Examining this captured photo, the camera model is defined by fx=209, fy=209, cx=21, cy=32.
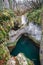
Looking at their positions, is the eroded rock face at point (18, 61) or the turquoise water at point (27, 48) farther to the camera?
the turquoise water at point (27, 48)

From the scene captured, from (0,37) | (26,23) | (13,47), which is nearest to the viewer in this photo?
(0,37)

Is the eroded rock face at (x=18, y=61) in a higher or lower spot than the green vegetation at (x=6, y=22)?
lower

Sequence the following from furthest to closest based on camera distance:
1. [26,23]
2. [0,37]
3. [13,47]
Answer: [26,23]
[13,47]
[0,37]

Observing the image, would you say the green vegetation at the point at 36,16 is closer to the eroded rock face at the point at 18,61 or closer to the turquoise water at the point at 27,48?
the turquoise water at the point at 27,48

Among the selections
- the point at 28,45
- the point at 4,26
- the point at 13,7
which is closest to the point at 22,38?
the point at 28,45

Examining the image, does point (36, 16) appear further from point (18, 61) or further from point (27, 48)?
point (18, 61)

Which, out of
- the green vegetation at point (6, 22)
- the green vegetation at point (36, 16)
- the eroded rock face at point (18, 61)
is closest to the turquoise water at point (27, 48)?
the green vegetation at point (6, 22)

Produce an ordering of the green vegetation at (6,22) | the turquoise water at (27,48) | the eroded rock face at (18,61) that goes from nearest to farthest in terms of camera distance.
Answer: the eroded rock face at (18,61)
the green vegetation at (6,22)
the turquoise water at (27,48)

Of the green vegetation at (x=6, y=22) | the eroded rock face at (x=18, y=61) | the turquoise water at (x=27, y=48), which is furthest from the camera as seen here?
the turquoise water at (x=27, y=48)

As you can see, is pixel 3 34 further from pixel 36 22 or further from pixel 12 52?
pixel 36 22
